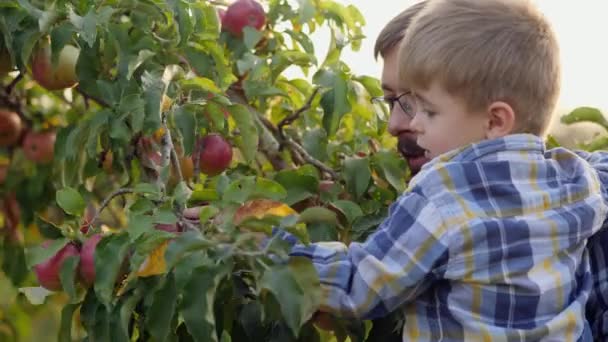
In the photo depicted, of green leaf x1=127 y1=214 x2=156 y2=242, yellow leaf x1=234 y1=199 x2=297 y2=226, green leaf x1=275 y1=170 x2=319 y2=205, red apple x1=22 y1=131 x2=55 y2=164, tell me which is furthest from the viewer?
red apple x1=22 y1=131 x2=55 y2=164

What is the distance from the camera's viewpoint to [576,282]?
1383 millimetres

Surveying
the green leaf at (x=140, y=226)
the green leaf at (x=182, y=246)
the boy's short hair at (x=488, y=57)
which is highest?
the boy's short hair at (x=488, y=57)

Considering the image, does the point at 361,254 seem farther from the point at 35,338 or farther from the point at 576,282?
the point at 35,338

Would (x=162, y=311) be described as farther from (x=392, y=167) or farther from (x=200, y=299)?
(x=392, y=167)

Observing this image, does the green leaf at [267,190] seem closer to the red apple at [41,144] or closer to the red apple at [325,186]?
the red apple at [325,186]

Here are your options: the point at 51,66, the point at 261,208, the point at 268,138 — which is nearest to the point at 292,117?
the point at 268,138

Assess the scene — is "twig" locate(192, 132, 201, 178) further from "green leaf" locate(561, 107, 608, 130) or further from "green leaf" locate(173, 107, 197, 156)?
"green leaf" locate(561, 107, 608, 130)

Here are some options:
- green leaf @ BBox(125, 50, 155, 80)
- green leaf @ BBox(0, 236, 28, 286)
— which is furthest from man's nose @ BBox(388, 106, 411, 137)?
green leaf @ BBox(0, 236, 28, 286)

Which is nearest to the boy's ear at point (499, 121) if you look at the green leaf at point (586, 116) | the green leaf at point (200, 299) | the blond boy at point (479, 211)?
the blond boy at point (479, 211)

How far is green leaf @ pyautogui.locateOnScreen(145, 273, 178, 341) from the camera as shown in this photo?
1.28m

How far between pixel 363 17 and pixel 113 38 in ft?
1.87

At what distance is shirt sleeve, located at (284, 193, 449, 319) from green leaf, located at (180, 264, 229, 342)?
0.12 metres

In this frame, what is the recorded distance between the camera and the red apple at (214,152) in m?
1.75

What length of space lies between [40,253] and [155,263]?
156 mm
